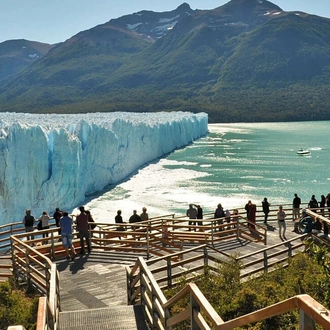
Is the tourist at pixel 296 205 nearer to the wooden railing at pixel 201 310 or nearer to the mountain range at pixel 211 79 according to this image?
the wooden railing at pixel 201 310

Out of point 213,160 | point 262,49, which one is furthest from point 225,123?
point 213,160

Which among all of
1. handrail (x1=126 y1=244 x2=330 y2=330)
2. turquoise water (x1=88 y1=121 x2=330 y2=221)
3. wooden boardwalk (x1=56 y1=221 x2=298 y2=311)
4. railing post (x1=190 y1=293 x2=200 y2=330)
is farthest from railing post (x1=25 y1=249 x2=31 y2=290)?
turquoise water (x1=88 y1=121 x2=330 y2=221)

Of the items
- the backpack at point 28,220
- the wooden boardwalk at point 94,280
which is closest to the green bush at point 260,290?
the wooden boardwalk at point 94,280

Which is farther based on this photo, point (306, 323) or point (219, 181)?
point (219, 181)

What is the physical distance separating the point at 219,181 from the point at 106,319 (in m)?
26.8

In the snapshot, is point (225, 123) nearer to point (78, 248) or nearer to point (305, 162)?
point (305, 162)

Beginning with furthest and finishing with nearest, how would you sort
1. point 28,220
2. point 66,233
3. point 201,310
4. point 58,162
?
1. point 58,162
2. point 28,220
3. point 66,233
4. point 201,310

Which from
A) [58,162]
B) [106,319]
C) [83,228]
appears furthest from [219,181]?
[106,319]

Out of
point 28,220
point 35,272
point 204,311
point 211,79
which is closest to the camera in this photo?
point 204,311

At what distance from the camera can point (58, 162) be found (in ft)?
72.1

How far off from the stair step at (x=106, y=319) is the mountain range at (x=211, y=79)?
108m

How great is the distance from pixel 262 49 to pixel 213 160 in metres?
129

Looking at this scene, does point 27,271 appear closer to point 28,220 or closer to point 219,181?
point 28,220

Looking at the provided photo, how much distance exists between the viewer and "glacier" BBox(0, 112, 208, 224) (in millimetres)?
18156
